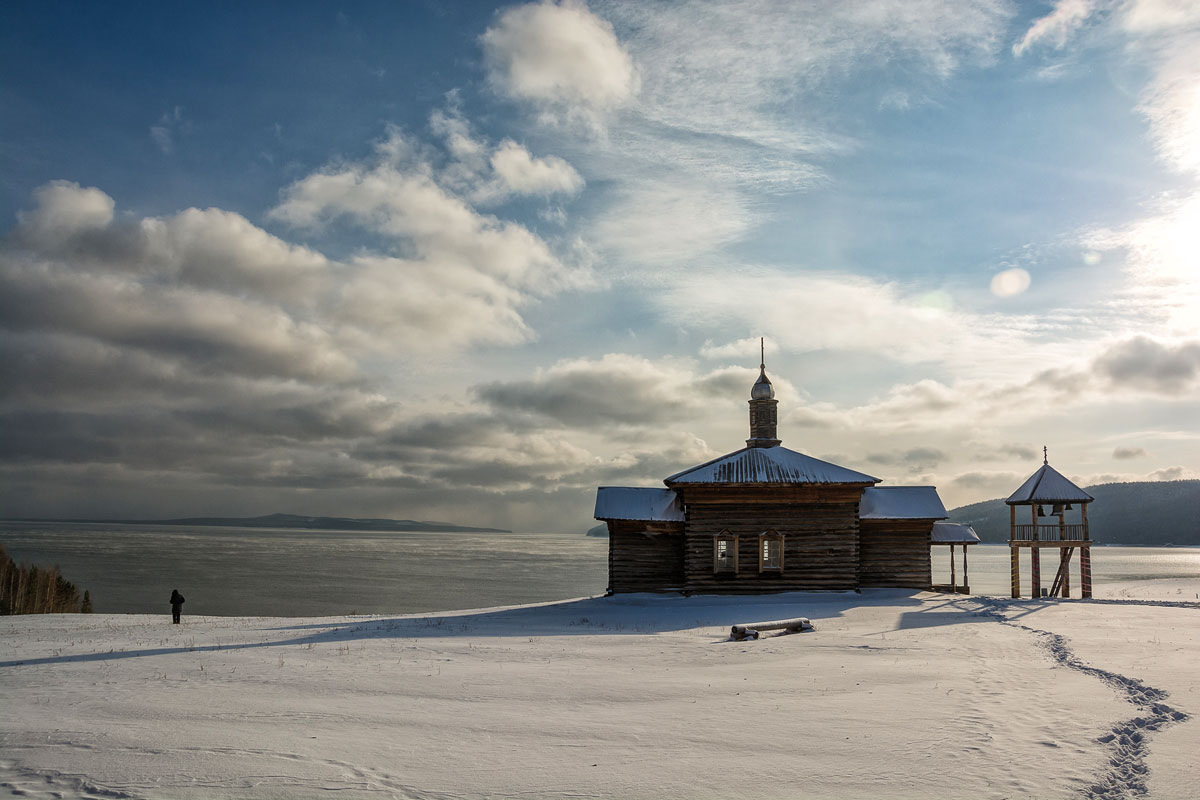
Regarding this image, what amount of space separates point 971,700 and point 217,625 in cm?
2195

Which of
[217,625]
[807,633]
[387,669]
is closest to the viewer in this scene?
[387,669]

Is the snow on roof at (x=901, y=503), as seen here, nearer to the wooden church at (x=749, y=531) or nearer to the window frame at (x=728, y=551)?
the wooden church at (x=749, y=531)

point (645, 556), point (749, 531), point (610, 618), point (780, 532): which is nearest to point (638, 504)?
point (645, 556)

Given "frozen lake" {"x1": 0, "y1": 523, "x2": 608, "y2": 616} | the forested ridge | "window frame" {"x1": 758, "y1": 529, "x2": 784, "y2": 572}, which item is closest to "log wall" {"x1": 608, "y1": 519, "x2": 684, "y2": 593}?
"window frame" {"x1": 758, "y1": 529, "x2": 784, "y2": 572}

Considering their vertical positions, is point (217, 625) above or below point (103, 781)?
below

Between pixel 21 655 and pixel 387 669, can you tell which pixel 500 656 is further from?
pixel 21 655

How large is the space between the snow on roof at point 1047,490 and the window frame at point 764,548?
1003 centimetres

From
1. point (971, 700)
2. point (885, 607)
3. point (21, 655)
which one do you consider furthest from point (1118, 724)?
point (21, 655)

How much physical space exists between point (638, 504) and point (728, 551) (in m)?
4.21

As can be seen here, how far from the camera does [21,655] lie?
52.3ft

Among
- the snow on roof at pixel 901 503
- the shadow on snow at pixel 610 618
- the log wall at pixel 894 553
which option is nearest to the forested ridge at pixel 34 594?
the shadow on snow at pixel 610 618

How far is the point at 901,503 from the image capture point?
1280 inches

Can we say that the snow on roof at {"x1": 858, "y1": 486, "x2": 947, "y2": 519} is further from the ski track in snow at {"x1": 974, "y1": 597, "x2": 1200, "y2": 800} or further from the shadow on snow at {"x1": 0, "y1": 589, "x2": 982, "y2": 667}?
the ski track in snow at {"x1": 974, "y1": 597, "x2": 1200, "y2": 800}

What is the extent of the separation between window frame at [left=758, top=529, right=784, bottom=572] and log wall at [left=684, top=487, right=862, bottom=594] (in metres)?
0.15
